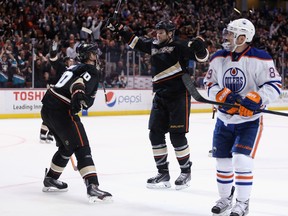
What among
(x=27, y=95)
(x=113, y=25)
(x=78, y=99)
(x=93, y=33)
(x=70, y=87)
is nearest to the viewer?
(x=78, y=99)

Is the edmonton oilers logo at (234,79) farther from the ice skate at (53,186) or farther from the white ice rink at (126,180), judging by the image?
the ice skate at (53,186)

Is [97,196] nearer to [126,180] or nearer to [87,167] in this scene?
[87,167]

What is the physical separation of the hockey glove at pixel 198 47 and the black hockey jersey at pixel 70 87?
99 centimetres

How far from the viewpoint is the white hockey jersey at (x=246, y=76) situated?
4141 millimetres

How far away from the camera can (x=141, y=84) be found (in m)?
15.5

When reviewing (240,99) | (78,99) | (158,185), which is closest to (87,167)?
(78,99)

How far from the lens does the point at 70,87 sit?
488cm

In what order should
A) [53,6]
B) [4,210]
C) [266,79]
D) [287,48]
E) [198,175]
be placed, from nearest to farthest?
[266,79] → [4,210] → [198,175] → [53,6] → [287,48]

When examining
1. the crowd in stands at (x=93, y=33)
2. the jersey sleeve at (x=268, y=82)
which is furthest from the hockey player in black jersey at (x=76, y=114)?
the crowd in stands at (x=93, y=33)

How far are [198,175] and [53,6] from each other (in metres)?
11.7

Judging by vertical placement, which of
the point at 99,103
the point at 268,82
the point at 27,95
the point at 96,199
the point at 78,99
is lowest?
the point at 99,103

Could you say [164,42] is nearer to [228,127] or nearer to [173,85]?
[173,85]

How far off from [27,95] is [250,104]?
10.3 meters

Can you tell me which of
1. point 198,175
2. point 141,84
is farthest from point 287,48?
point 198,175
